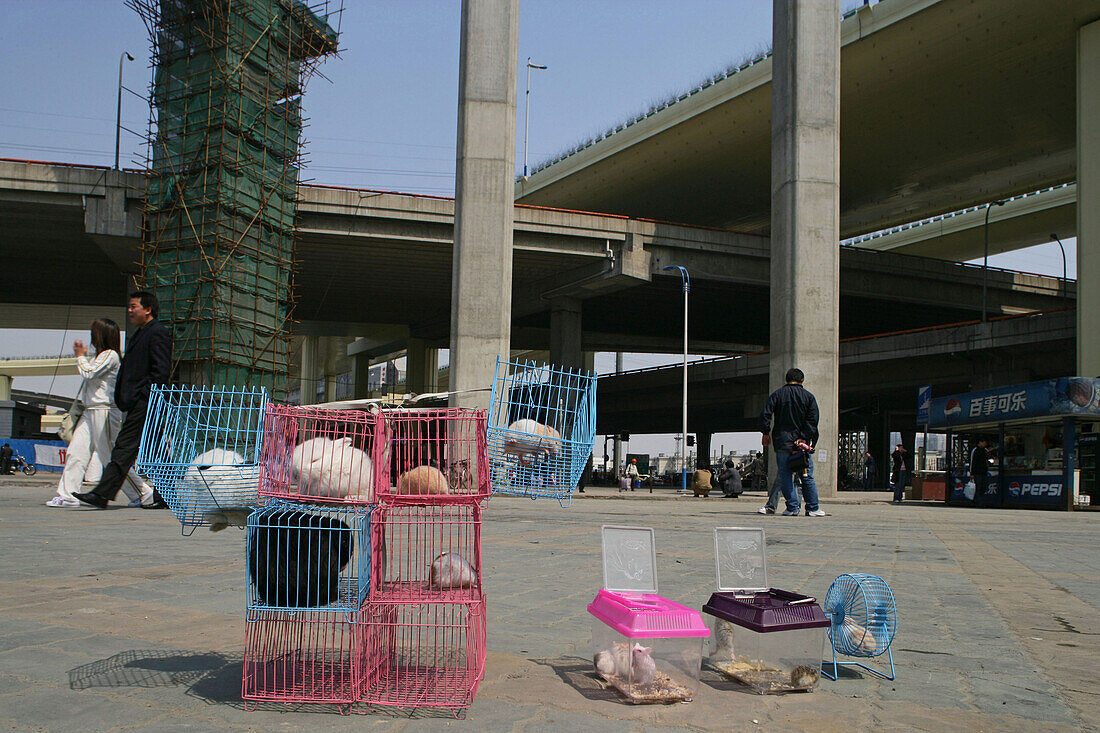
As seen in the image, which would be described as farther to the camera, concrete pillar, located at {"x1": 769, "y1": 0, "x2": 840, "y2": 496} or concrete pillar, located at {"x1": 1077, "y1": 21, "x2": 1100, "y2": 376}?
concrete pillar, located at {"x1": 769, "y1": 0, "x2": 840, "y2": 496}

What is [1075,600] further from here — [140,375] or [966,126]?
[966,126]

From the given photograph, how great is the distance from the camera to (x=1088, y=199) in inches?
1030

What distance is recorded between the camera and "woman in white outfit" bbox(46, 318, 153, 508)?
7875mm

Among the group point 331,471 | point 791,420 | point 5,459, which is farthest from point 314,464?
point 5,459

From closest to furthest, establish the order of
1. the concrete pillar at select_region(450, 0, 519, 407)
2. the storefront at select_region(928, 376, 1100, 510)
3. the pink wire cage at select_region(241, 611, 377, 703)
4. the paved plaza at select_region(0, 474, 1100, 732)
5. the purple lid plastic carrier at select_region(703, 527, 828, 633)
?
the paved plaza at select_region(0, 474, 1100, 732) → the pink wire cage at select_region(241, 611, 377, 703) → the purple lid plastic carrier at select_region(703, 527, 828, 633) → the storefront at select_region(928, 376, 1100, 510) → the concrete pillar at select_region(450, 0, 519, 407)

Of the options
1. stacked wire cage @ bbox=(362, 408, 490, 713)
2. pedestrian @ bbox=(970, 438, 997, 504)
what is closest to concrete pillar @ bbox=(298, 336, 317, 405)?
pedestrian @ bbox=(970, 438, 997, 504)

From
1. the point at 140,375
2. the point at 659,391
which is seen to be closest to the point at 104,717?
the point at 140,375

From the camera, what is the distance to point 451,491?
3084 millimetres

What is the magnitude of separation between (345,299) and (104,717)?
43.1 meters

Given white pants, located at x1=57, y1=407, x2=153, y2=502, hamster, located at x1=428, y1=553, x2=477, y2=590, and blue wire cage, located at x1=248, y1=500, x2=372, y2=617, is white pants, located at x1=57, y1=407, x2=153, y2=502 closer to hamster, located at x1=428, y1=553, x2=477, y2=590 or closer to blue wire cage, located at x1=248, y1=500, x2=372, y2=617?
blue wire cage, located at x1=248, y1=500, x2=372, y2=617

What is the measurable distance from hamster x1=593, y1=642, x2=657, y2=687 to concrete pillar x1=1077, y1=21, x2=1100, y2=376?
27062 millimetres

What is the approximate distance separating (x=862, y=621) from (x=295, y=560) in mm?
2272

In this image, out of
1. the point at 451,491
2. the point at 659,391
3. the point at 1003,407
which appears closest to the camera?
the point at 451,491

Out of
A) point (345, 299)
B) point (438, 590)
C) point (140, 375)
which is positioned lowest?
point (438, 590)
